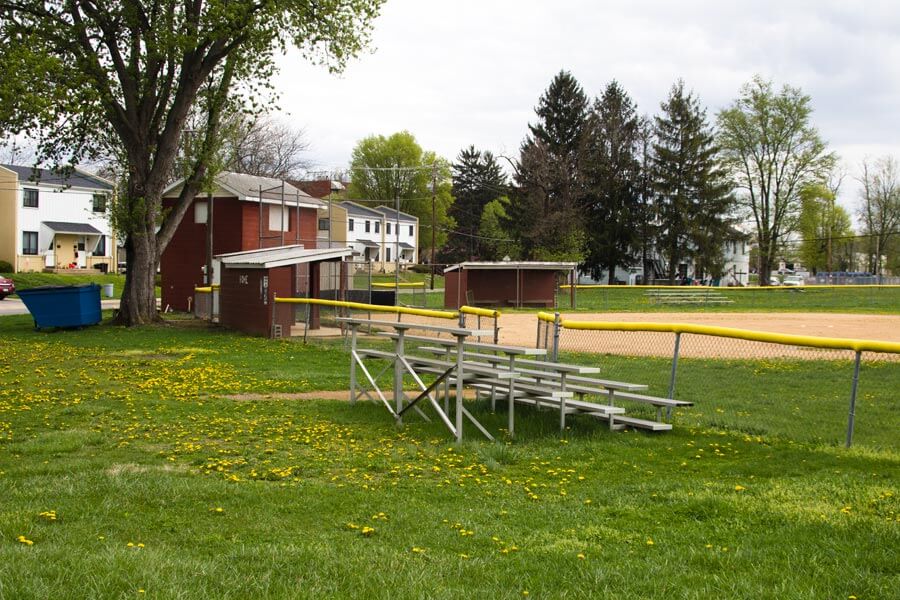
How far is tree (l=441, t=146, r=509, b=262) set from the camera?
319 feet

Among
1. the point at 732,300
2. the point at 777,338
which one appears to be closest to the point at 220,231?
the point at 732,300

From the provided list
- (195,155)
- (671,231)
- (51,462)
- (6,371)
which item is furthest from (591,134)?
(51,462)

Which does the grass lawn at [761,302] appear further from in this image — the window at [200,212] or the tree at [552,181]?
the window at [200,212]

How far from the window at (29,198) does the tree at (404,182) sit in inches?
1889

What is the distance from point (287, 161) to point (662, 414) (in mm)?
71637

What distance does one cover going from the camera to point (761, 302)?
47.0 metres

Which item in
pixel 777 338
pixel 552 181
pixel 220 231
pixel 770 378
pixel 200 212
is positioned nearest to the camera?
pixel 777 338

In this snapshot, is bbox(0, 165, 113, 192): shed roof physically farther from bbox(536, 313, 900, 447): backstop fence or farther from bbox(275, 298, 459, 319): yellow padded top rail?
bbox(536, 313, 900, 447): backstop fence

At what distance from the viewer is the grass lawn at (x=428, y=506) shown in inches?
181

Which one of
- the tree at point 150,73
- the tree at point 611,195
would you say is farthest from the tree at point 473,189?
the tree at point 150,73

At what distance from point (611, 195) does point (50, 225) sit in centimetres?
4264

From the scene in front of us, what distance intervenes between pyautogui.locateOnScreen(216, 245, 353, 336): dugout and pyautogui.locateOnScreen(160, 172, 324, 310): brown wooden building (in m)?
9.49

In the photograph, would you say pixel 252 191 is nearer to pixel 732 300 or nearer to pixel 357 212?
pixel 732 300

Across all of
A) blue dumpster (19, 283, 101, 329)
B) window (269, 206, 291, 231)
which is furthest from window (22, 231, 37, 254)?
blue dumpster (19, 283, 101, 329)
